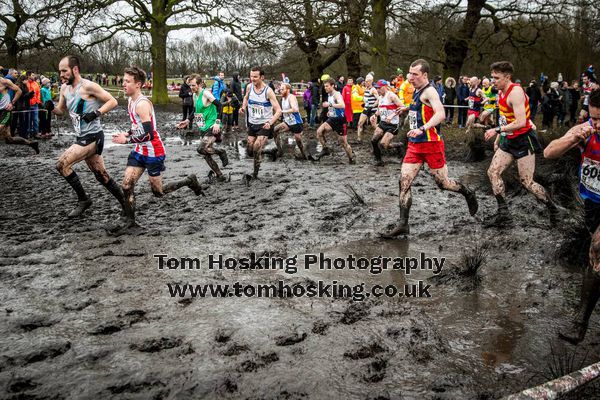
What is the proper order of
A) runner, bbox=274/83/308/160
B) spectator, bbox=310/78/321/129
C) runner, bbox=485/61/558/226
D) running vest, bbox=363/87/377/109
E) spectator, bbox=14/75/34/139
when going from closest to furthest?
runner, bbox=485/61/558/226 < runner, bbox=274/83/308/160 < spectator, bbox=14/75/34/139 < running vest, bbox=363/87/377/109 < spectator, bbox=310/78/321/129

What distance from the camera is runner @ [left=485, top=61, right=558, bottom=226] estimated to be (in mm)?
6004

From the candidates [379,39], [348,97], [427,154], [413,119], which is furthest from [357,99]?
[427,154]

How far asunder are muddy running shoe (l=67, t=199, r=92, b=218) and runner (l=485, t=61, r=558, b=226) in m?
5.39

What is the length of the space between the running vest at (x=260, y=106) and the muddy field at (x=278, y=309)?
1968mm

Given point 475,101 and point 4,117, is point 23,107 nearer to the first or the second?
point 4,117

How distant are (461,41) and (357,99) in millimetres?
9457

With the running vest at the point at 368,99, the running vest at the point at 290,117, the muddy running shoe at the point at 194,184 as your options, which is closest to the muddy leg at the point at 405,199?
the muddy running shoe at the point at 194,184

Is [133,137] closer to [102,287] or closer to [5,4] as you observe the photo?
[102,287]

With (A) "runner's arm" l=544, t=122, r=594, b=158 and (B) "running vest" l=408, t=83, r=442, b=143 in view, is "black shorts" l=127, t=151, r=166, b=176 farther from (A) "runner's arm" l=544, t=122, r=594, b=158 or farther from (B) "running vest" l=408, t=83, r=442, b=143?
(A) "runner's arm" l=544, t=122, r=594, b=158

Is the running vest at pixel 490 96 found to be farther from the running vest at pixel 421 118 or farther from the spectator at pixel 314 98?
the running vest at pixel 421 118

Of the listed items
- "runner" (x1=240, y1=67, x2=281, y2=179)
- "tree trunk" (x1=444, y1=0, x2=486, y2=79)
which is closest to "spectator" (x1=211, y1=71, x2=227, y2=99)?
"runner" (x1=240, y1=67, x2=281, y2=179)

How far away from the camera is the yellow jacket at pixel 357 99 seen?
57.7 ft

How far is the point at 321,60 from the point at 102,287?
91.6 feet

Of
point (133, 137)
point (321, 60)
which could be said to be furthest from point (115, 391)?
point (321, 60)
